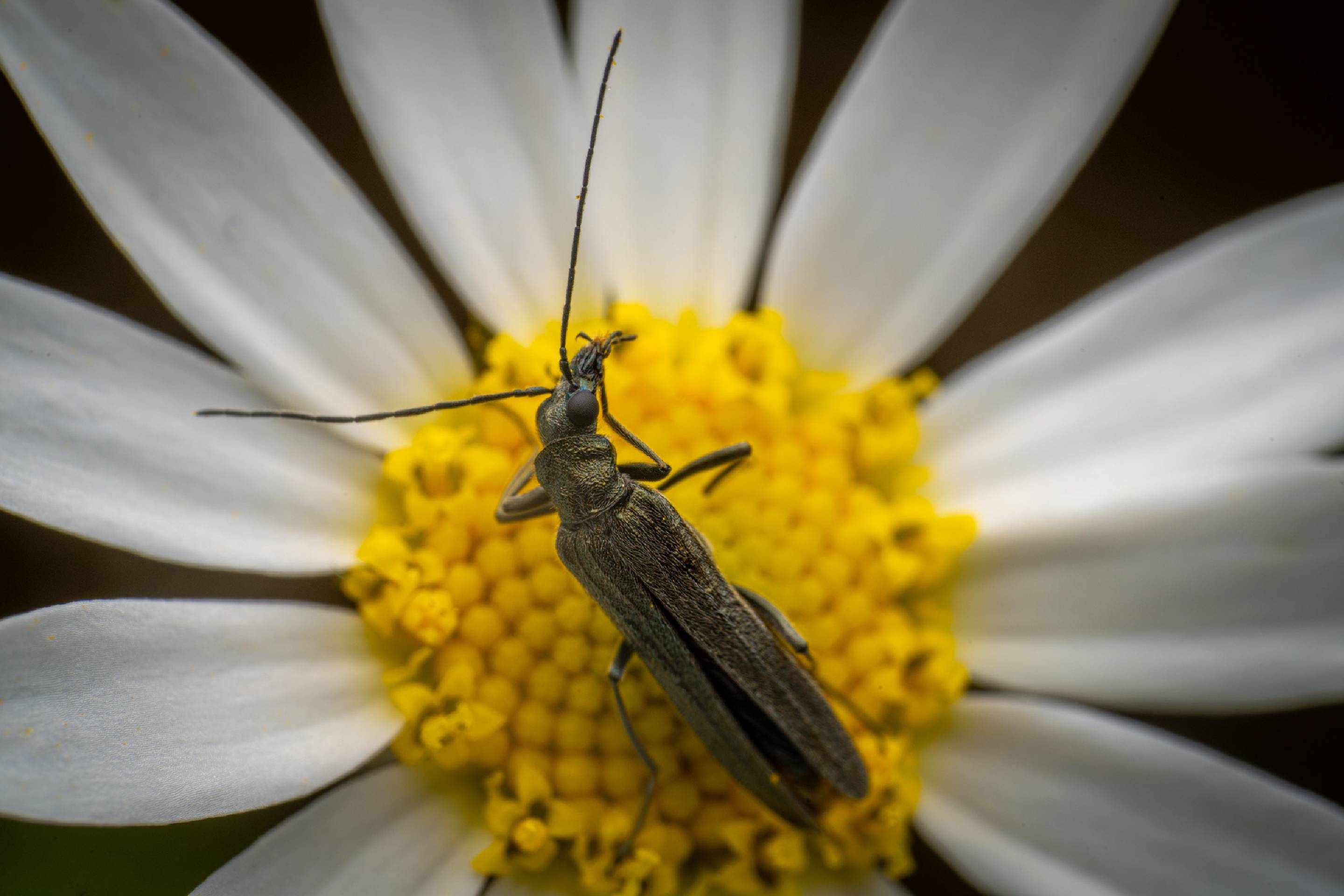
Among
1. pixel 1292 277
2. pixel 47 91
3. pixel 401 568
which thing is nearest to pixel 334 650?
pixel 401 568

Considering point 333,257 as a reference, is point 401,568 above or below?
below

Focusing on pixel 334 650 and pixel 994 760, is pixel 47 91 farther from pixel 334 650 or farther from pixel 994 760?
pixel 994 760

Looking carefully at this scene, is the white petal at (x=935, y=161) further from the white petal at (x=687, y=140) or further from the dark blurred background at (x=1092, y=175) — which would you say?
the dark blurred background at (x=1092, y=175)

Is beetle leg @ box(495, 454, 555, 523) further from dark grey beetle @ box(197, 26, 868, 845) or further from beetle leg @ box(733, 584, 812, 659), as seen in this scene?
beetle leg @ box(733, 584, 812, 659)

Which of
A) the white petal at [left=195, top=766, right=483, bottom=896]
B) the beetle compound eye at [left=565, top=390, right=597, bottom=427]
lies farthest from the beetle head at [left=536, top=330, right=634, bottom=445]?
the white petal at [left=195, top=766, right=483, bottom=896]

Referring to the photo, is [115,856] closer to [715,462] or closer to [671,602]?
[671,602]

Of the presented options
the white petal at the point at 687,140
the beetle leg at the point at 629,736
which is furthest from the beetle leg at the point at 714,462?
the white petal at the point at 687,140
